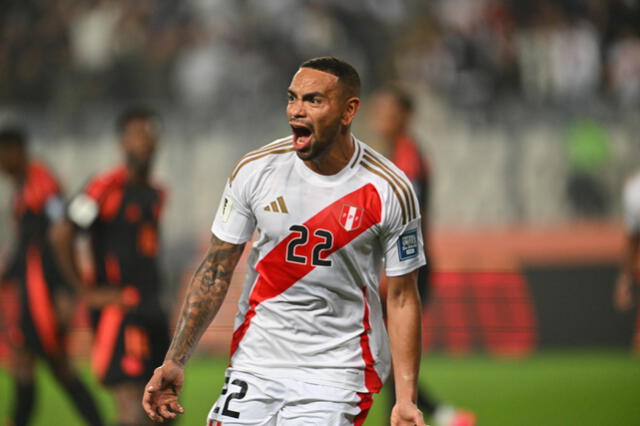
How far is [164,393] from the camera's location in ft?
12.2

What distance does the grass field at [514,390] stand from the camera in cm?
848

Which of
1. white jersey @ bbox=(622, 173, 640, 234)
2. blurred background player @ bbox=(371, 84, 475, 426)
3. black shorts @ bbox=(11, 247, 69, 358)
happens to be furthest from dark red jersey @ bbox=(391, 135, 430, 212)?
black shorts @ bbox=(11, 247, 69, 358)

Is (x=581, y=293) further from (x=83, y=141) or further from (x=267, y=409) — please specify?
(x=267, y=409)

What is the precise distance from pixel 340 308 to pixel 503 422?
468 centimetres

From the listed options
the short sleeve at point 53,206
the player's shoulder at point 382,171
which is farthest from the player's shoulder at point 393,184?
the short sleeve at point 53,206

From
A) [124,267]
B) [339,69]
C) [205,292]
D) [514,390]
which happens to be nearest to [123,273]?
[124,267]

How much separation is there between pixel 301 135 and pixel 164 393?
3.53 ft

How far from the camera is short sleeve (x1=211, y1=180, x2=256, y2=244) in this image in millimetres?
3977

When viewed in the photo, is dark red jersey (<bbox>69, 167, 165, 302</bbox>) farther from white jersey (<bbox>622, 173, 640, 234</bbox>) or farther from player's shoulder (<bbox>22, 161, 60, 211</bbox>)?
white jersey (<bbox>622, 173, 640, 234</bbox>)

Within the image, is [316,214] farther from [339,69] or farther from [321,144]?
[339,69]

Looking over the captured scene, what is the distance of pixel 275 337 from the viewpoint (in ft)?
13.0

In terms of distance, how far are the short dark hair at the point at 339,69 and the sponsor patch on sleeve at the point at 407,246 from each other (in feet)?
1.91

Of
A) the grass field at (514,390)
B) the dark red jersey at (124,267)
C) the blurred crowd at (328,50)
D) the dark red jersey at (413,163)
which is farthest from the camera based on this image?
the blurred crowd at (328,50)

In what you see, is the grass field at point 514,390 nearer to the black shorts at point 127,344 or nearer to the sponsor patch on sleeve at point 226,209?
the black shorts at point 127,344
